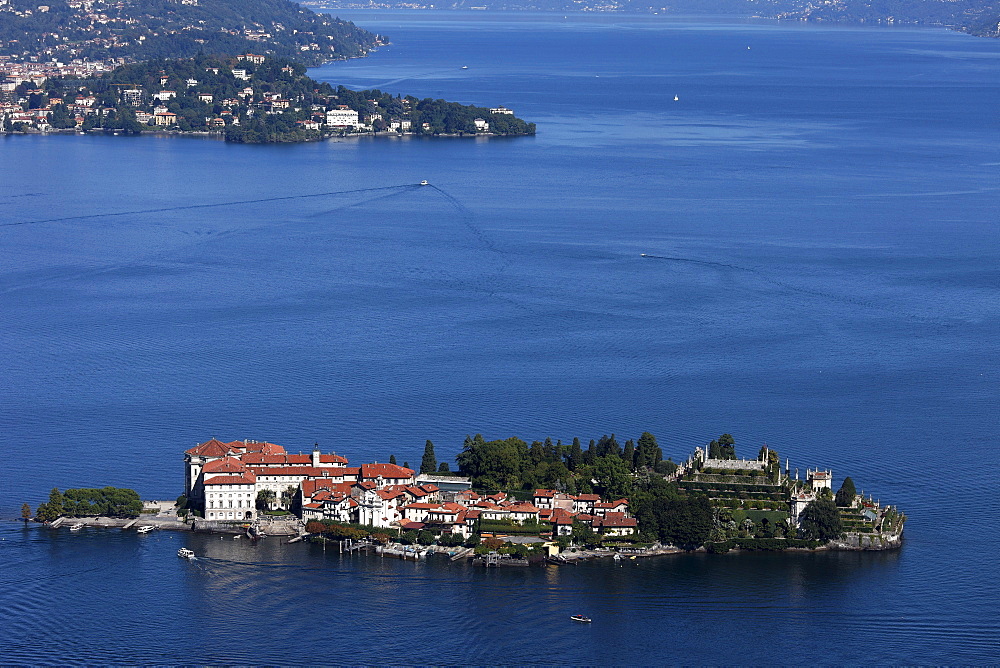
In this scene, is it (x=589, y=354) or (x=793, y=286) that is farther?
(x=793, y=286)

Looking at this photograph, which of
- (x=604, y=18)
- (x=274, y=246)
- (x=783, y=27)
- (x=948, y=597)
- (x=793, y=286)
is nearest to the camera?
(x=948, y=597)

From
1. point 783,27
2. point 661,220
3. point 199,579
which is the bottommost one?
point 199,579

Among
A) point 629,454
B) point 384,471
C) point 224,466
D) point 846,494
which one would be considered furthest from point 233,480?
point 846,494

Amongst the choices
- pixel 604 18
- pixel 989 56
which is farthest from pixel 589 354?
pixel 604 18

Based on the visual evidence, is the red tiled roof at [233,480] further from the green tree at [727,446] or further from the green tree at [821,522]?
the green tree at [821,522]

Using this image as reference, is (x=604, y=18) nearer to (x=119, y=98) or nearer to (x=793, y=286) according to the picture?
(x=119, y=98)

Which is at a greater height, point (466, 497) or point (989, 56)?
point (989, 56)

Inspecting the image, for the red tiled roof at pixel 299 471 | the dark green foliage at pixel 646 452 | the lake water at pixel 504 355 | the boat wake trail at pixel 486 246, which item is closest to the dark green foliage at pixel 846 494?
the lake water at pixel 504 355
